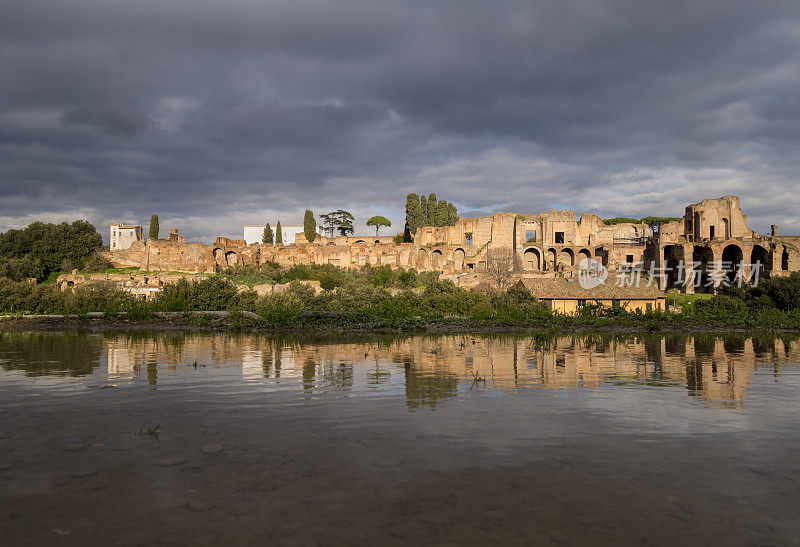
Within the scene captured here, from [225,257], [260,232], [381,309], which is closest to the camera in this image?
A: [381,309]

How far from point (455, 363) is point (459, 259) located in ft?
161

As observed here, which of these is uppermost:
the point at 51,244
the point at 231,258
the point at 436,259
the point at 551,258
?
the point at 51,244

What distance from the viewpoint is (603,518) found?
354 centimetres

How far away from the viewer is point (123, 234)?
98.1 m

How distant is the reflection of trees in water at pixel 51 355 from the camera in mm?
10406

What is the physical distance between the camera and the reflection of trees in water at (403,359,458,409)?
24.1 ft

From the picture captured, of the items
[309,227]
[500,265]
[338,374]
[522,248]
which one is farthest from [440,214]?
[338,374]

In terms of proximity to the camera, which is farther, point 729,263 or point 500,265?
point 500,265

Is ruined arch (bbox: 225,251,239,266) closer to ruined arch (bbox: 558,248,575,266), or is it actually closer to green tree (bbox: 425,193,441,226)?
green tree (bbox: 425,193,441,226)

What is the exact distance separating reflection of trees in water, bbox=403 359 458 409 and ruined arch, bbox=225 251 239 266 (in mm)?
58479

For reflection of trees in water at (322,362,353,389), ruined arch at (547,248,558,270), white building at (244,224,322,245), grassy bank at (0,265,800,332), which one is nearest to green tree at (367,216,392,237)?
white building at (244,224,322,245)

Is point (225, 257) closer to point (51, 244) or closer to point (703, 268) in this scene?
point (51, 244)

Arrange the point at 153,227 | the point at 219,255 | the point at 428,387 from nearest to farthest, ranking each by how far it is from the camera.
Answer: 1. the point at 428,387
2. the point at 219,255
3. the point at 153,227

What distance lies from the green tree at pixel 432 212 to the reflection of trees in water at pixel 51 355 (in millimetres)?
53881
